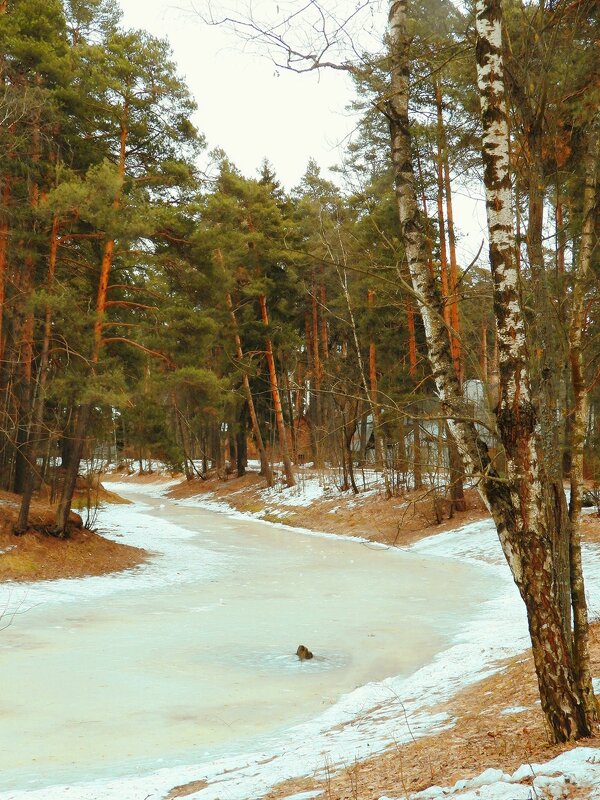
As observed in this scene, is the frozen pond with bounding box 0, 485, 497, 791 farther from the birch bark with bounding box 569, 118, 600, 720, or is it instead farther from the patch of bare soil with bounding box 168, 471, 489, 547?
the patch of bare soil with bounding box 168, 471, 489, 547

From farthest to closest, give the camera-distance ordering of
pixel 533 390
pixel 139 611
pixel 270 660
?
pixel 139 611, pixel 270 660, pixel 533 390

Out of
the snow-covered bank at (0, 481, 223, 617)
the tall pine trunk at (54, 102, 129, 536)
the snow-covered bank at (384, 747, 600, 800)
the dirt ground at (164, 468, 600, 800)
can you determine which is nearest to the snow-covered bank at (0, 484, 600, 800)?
the dirt ground at (164, 468, 600, 800)

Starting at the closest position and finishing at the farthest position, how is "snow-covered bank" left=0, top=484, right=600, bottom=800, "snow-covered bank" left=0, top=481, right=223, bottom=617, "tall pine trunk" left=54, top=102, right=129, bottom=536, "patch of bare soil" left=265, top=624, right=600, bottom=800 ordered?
"patch of bare soil" left=265, top=624, right=600, bottom=800, "snow-covered bank" left=0, top=484, right=600, bottom=800, "snow-covered bank" left=0, top=481, right=223, bottom=617, "tall pine trunk" left=54, top=102, right=129, bottom=536

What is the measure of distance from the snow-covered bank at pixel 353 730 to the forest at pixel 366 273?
1.80 m

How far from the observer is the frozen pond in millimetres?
5695

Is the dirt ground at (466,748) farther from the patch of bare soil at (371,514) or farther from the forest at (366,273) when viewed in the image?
the patch of bare soil at (371,514)

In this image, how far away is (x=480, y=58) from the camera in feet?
13.9

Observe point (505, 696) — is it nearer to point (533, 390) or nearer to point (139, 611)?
point (533, 390)

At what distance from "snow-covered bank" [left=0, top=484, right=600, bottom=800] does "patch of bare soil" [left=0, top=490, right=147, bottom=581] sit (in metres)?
8.22

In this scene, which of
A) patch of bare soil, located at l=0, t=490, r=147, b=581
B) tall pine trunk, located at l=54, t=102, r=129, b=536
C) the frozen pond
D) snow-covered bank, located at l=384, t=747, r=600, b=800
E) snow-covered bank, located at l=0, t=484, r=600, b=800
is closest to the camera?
snow-covered bank, located at l=384, t=747, r=600, b=800

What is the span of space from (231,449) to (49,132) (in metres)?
29.4

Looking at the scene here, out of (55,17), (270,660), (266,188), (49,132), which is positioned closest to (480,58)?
(270,660)

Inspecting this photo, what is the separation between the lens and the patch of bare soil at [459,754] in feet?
12.4

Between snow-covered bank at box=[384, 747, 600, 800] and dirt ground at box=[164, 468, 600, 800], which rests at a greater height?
snow-covered bank at box=[384, 747, 600, 800]
